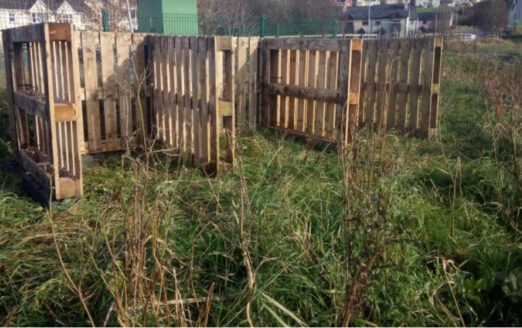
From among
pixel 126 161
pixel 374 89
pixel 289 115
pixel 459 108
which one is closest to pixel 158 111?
pixel 126 161

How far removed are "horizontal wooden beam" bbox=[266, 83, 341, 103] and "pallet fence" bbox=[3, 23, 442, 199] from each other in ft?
0.06

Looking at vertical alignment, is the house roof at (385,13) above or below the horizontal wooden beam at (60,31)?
above

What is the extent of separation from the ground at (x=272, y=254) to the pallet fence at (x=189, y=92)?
1.83ft

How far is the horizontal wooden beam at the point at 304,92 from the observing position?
23.5ft

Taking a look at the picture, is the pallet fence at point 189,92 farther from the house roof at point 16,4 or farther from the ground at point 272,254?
the house roof at point 16,4

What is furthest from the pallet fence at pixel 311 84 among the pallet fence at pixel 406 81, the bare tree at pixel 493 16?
the bare tree at pixel 493 16

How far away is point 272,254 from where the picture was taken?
11.5ft

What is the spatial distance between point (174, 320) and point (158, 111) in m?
4.53

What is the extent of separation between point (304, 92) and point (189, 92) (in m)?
2.07

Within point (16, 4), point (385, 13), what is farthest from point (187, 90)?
point (385, 13)

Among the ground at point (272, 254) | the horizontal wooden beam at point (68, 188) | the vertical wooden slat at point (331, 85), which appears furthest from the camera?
the vertical wooden slat at point (331, 85)

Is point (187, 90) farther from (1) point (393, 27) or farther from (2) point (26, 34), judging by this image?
(1) point (393, 27)

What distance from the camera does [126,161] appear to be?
6.38 metres

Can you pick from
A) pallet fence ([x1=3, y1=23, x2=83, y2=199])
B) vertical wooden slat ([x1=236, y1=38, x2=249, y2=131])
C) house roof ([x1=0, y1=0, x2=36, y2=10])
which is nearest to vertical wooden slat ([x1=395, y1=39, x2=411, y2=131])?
vertical wooden slat ([x1=236, y1=38, x2=249, y2=131])
